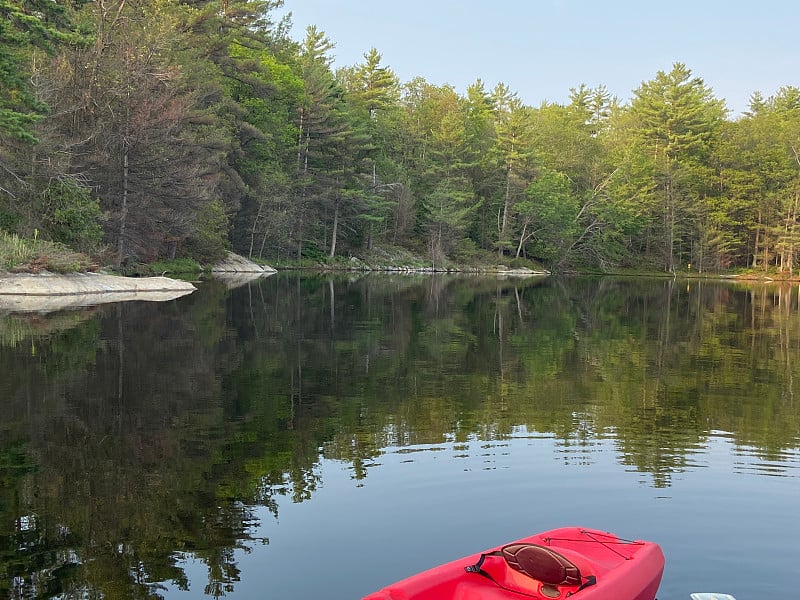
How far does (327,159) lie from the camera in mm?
68312

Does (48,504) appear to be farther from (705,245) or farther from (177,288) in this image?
(705,245)

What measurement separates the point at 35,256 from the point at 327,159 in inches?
1610

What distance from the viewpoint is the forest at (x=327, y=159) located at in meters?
34.5

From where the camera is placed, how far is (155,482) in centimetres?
832

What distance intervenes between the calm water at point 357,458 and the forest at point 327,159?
17.5 meters

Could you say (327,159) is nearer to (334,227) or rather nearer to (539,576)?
(334,227)

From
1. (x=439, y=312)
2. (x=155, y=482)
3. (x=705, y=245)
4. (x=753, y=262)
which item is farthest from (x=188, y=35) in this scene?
(x=753, y=262)

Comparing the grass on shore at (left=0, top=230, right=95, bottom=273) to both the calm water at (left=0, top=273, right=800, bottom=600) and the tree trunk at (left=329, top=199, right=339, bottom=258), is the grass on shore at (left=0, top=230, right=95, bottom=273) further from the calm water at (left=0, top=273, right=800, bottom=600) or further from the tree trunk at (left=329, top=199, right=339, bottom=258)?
the tree trunk at (left=329, top=199, right=339, bottom=258)

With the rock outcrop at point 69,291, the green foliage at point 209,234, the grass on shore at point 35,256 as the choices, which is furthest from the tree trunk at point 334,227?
the grass on shore at point 35,256

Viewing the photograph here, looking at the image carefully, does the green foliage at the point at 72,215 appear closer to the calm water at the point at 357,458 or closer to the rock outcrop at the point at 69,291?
the rock outcrop at the point at 69,291

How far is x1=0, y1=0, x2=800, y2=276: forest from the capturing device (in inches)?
1359

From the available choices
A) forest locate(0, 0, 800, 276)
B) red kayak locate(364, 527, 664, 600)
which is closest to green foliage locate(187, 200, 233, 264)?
forest locate(0, 0, 800, 276)

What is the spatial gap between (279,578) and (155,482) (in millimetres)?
2734

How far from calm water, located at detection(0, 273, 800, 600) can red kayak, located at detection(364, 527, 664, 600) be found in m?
0.81
